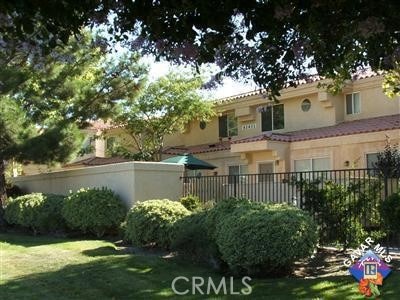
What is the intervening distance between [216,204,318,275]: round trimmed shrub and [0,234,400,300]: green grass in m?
0.31

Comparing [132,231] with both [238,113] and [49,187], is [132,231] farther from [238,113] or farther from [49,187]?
[238,113]

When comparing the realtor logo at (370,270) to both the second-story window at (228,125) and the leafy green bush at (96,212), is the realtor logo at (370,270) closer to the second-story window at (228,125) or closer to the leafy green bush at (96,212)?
the leafy green bush at (96,212)

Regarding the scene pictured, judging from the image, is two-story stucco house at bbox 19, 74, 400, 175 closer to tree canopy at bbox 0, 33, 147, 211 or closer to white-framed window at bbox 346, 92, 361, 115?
white-framed window at bbox 346, 92, 361, 115

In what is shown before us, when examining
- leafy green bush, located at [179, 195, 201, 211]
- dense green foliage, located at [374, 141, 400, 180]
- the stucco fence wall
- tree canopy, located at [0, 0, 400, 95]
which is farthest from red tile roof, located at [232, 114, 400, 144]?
tree canopy, located at [0, 0, 400, 95]

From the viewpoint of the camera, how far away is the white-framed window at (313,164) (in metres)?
21.4

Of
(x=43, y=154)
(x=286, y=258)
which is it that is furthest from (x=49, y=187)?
(x=286, y=258)

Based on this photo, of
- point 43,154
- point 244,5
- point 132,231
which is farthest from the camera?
point 43,154

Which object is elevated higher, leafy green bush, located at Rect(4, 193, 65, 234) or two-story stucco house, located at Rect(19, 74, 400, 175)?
two-story stucco house, located at Rect(19, 74, 400, 175)

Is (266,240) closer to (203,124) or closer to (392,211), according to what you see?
(392,211)

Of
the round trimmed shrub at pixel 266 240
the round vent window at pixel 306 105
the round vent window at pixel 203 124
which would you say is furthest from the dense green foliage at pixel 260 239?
the round vent window at pixel 203 124

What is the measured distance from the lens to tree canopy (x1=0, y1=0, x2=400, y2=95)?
4.49 m

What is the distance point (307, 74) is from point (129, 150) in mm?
25966

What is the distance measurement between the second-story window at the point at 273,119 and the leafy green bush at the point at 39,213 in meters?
11.0

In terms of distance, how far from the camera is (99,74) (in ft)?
66.9
